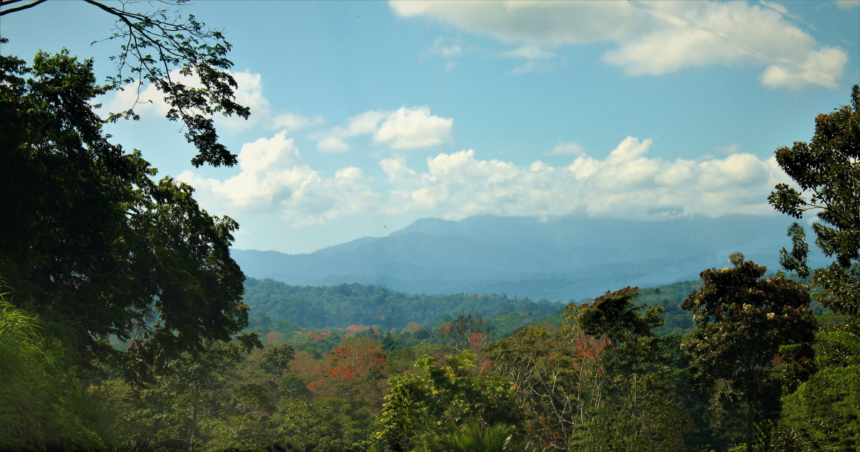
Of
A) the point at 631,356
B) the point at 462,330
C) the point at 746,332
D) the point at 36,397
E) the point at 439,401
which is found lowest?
the point at 462,330

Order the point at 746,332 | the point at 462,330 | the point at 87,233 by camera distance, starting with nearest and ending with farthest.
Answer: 1. the point at 87,233
2. the point at 746,332
3. the point at 462,330

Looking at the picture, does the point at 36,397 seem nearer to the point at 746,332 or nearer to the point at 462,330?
the point at 746,332

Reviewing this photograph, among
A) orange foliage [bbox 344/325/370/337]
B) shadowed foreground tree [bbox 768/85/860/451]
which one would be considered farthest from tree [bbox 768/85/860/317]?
orange foliage [bbox 344/325/370/337]

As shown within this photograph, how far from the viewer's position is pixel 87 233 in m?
11.4

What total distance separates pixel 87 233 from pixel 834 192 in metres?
16.4

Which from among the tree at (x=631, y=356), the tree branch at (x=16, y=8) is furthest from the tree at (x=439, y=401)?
the tree branch at (x=16, y=8)

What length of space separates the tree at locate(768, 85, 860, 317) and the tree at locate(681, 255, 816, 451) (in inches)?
113

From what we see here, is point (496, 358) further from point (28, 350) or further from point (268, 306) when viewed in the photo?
point (268, 306)

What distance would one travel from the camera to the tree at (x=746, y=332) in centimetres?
1268

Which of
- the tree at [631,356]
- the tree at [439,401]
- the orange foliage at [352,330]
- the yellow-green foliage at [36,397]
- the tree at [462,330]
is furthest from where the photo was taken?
the orange foliage at [352,330]

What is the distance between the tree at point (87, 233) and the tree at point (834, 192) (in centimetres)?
1329

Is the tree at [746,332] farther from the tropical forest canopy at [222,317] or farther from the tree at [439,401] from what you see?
the tree at [439,401]

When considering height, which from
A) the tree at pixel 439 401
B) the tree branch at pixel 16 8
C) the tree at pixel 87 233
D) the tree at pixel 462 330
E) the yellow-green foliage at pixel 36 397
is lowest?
the tree at pixel 462 330

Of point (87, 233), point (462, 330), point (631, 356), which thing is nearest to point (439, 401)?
point (631, 356)
